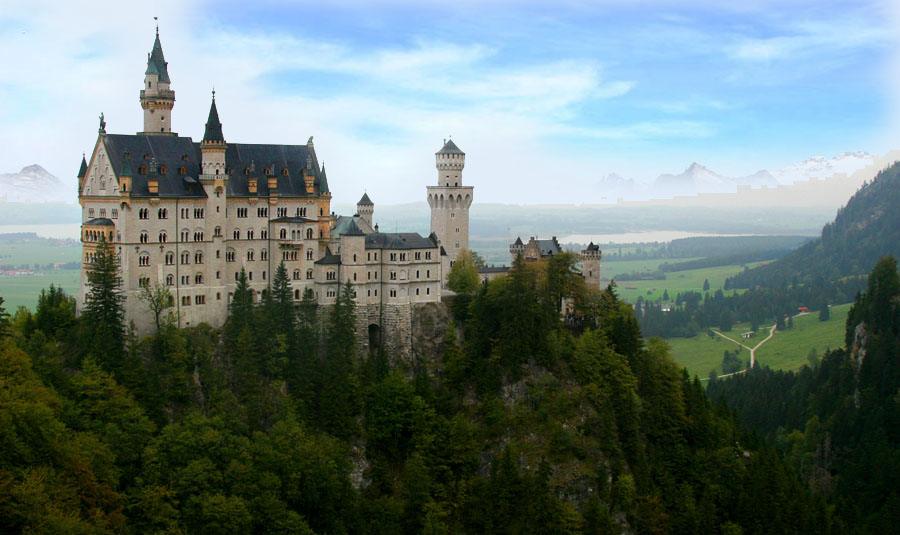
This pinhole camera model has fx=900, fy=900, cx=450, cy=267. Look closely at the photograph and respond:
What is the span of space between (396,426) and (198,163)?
33518 mm

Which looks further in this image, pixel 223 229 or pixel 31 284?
pixel 31 284

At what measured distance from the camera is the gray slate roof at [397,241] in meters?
96.4

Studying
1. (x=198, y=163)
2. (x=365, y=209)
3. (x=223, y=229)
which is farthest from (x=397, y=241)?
(x=198, y=163)

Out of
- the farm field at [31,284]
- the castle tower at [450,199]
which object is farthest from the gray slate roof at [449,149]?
the farm field at [31,284]

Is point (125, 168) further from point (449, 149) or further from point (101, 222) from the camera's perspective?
point (449, 149)

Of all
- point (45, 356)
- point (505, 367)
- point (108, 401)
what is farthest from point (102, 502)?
point (505, 367)

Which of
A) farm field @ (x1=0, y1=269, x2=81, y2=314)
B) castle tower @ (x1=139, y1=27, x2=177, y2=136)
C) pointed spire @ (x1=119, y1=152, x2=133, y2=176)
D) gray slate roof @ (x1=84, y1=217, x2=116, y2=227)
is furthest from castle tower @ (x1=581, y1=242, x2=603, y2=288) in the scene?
farm field @ (x1=0, y1=269, x2=81, y2=314)

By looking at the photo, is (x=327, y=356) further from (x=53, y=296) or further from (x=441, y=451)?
(x=53, y=296)

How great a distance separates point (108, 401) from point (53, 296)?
744 inches

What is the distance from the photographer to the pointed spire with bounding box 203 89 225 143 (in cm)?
9094

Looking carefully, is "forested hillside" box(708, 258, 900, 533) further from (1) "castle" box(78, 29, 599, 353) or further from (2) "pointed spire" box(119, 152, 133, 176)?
(2) "pointed spire" box(119, 152, 133, 176)

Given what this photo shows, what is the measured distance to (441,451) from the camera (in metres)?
88.0

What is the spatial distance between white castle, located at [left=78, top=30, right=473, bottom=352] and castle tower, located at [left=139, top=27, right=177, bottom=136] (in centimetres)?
11

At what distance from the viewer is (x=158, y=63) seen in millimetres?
94938
